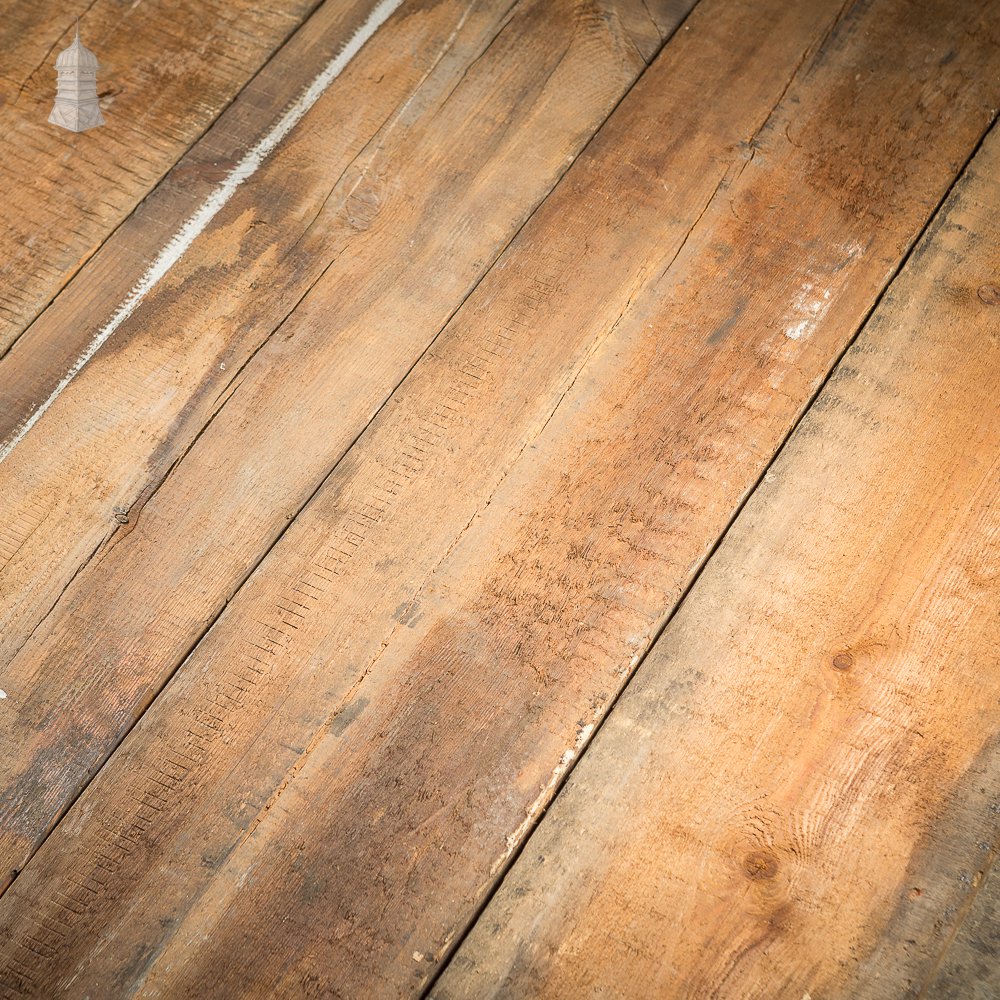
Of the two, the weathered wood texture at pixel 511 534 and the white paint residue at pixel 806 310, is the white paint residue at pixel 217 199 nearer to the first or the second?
the weathered wood texture at pixel 511 534

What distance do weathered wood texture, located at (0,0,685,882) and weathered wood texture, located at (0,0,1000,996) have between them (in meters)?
0.05

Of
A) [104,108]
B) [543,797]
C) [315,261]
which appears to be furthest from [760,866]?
[104,108]

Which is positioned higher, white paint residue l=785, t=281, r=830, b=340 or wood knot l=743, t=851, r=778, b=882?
white paint residue l=785, t=281, r=830, b=340

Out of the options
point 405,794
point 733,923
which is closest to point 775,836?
point 733,923

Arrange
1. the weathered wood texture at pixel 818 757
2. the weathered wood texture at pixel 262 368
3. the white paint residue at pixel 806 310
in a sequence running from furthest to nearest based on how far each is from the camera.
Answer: the white paint residue at pixel 806 310, the weathered wood texture at pixel 262 368, the weathered wood texture at pixel 818 757

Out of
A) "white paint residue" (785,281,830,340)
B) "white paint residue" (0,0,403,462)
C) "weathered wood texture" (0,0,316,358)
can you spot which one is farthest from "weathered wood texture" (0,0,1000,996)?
"weathered wood texture" (0,0,316,358)

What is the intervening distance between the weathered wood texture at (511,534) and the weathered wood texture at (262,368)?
0.17 ft

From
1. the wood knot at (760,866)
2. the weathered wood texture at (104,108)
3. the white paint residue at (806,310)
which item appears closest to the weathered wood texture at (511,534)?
the white paint residue at (806,310)

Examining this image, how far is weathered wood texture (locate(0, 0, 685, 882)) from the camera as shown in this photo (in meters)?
1.32

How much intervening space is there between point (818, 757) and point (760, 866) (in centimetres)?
16

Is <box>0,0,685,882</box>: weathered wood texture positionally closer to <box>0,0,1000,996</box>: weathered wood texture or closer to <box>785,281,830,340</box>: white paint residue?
<box>0,0,1000,996</box>: weathered wood texture

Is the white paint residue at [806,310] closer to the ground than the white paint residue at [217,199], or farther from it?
farther from it

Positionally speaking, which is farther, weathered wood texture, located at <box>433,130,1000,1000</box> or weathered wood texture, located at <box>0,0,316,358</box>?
weathered wood texture, located at <box>0,0,316,358</box>

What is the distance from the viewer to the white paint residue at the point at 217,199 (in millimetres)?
1463
